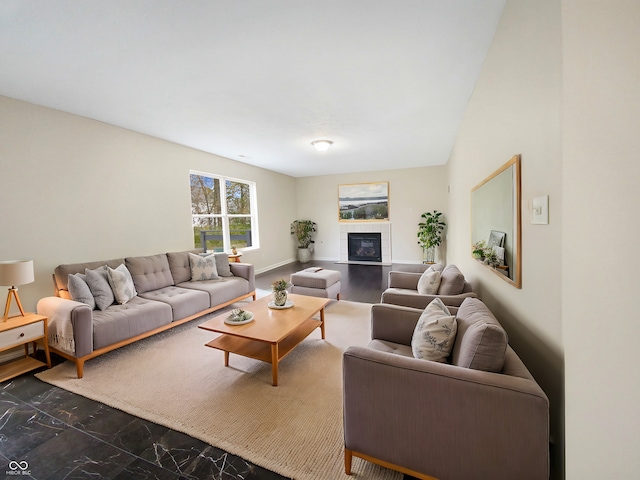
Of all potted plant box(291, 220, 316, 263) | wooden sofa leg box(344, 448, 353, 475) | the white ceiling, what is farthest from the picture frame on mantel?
wooden sofa leg box(344, 448, 353, 475)

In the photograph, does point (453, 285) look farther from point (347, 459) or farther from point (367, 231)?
point (367, 231)

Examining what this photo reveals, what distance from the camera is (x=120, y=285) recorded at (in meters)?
2.99

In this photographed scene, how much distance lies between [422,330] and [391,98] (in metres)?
2.56

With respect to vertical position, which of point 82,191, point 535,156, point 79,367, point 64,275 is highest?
point 82,191

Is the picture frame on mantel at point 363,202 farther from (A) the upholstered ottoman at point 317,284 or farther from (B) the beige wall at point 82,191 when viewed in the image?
(B) the beige wall at point 82,191

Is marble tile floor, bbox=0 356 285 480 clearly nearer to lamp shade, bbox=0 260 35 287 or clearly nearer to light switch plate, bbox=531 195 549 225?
lamp shade, bbox=0 260 35 287

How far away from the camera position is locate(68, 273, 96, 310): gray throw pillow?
2664mm

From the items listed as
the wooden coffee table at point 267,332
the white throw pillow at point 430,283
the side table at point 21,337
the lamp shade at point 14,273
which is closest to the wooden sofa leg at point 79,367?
the side table at point 21,337

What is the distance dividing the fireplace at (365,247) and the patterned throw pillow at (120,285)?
5890mm

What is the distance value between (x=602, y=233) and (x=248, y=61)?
2508 millimetres

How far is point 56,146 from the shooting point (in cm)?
304

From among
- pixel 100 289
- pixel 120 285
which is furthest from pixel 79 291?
pixel 120 285

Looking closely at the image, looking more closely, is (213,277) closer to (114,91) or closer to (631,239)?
(114,91)

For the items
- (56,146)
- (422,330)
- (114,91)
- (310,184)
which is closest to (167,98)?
(114,91)
